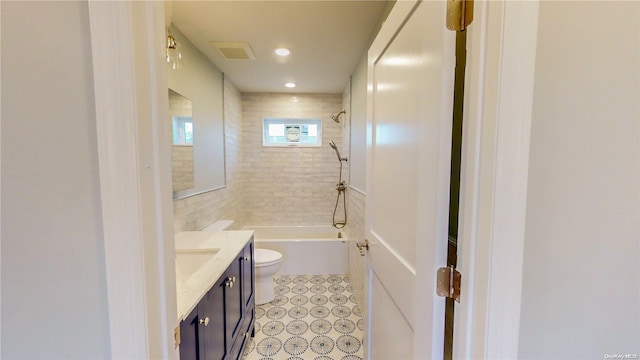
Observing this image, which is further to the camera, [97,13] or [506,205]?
[506,205]

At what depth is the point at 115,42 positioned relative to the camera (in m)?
0.48

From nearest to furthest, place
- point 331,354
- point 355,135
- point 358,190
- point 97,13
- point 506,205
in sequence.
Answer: point 97,13, point 506,205, point 331,354, point 358,190, point 355,135

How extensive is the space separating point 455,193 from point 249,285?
171 cm

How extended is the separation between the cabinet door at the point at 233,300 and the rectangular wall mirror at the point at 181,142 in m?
0.80

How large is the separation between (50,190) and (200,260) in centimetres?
126

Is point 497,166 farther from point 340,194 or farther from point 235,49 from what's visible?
point 340,194

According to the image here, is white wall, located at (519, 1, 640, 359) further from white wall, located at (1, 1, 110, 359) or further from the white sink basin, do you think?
the white sink basin

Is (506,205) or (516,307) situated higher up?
(506,205)

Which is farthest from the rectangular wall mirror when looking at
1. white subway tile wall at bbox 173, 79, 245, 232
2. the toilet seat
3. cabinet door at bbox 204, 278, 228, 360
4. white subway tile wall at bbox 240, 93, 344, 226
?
white subway tile wall at bbox 240, 93, 344, 226

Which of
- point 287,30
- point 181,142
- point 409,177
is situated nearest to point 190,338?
point 409,177

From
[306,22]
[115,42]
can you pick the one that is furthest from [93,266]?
[306,22]

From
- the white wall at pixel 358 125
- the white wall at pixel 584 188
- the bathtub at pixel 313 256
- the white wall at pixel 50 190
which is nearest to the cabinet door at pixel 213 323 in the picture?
the white wall at pixel 50 190

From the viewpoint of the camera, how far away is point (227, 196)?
3.19 meters

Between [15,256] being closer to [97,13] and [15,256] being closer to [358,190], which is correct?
[97,13]
